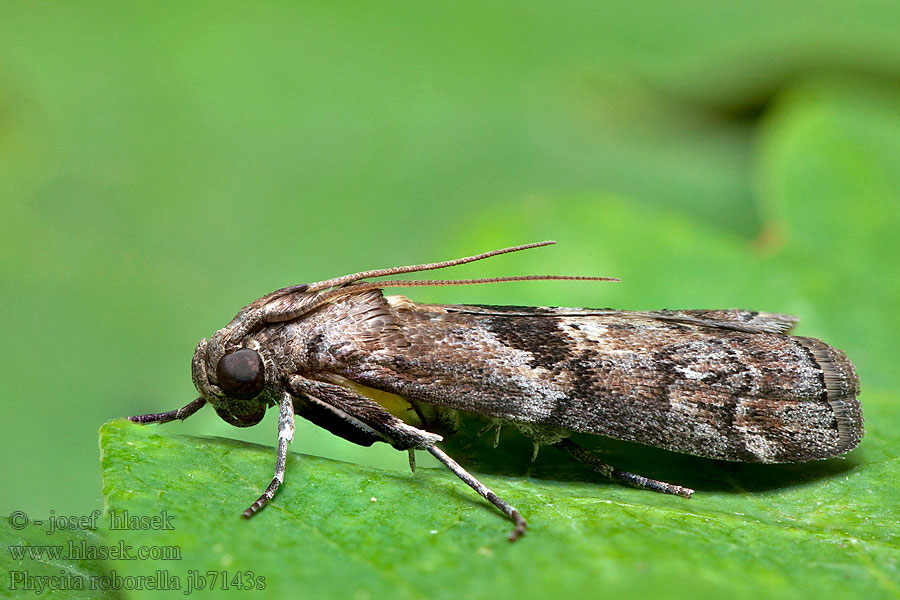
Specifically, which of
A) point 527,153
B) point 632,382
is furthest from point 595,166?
point 632,382

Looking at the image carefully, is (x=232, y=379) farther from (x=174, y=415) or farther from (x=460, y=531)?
(x=460, y=531)

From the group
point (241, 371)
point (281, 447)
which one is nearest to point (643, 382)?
point (281, 447)

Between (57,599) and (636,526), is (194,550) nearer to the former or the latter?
(57,599)

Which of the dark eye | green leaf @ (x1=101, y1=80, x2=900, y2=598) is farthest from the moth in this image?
green leaf @ (x1=101, y1=80, x2=900, y2=598)

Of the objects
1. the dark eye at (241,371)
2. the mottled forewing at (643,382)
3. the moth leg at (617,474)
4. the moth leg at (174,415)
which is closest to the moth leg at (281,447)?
the dark eye at (241,371)

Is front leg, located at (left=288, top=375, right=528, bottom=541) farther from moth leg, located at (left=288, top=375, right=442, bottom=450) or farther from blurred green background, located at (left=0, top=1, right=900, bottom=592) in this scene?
blurred green background, located at (left=0, top=1, right=900, bottom=592)

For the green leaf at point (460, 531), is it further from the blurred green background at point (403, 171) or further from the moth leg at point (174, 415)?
the moth leg at point (174, 415)
